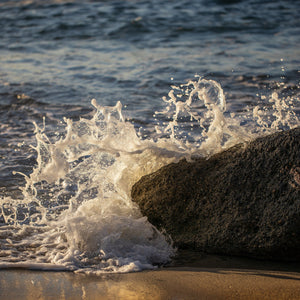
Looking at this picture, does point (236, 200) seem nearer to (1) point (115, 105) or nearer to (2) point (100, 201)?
(2) point (100, 201)

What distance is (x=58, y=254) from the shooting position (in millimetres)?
3225

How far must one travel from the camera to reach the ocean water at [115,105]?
341 cm

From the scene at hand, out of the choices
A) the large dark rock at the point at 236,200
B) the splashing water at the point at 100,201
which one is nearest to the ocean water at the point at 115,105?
the splashing water at the point at 100,201

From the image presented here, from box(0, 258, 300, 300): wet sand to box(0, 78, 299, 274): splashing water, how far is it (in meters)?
0.14

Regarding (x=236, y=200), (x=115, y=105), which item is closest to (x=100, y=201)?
(x=236, y=200)

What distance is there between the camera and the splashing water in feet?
10.5

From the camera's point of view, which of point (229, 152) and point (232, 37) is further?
point (232, 37)

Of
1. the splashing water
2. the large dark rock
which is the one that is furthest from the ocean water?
the large dark rock

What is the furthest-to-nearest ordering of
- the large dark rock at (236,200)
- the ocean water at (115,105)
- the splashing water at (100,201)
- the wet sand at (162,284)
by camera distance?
the ocean water at (115,105) → the splashing water at (100,201) → the large dark rock at (236,200) → the wet sand at (162,284)

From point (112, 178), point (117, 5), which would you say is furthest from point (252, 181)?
point (117, 5)

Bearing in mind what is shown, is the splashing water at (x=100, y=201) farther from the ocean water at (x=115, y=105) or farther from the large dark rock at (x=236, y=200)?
the large dark rock at (x=236, y=200)

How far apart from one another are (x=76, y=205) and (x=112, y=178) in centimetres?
36

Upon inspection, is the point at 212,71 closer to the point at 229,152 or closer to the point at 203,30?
the point at 203,30

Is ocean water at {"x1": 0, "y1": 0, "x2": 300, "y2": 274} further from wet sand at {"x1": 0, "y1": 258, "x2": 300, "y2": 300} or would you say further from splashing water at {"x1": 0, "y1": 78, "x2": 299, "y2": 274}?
wet sand at {"x1": 0, "y1": 258, "x2": 300, "y2": 300}
